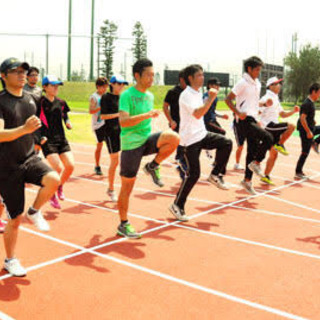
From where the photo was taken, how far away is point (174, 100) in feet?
28.9

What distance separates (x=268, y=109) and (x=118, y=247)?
494 centimetres

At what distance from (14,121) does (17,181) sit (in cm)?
54

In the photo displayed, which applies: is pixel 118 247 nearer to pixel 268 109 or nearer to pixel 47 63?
pixel 268 109

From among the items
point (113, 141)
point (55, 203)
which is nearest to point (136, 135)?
point (113, 141)

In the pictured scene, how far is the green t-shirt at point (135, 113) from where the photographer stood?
4.81m

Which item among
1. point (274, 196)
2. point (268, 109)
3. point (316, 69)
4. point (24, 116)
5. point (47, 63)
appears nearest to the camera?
point (24, 116)

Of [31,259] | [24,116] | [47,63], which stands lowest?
[31,259]

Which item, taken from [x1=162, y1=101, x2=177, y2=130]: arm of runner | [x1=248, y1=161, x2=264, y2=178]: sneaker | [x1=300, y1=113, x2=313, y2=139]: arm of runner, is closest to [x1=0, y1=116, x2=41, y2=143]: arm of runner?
[x1=248, y1=161, x2=264, y2=178]: sneaker

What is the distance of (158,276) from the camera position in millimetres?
3967

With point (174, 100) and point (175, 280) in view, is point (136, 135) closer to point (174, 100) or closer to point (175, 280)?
point (175, 280)

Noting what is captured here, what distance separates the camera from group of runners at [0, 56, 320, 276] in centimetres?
373

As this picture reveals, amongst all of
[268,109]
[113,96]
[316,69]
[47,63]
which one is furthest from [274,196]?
[316,69]

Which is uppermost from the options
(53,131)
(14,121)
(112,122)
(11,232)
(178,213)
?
(14,121)

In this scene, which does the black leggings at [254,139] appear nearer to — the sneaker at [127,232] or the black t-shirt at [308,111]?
the black t-shirt at [308,111]
